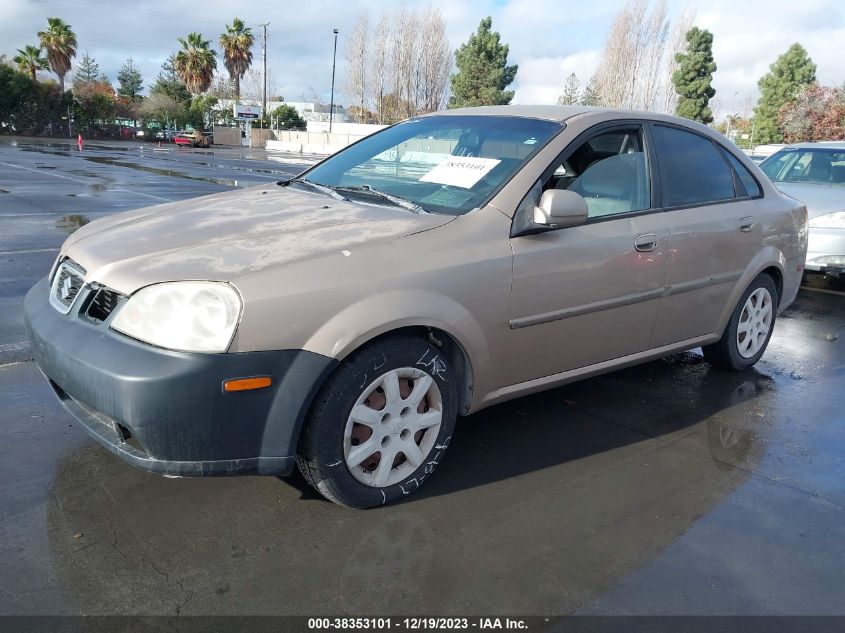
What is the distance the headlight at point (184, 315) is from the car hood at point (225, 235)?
0.16 feet

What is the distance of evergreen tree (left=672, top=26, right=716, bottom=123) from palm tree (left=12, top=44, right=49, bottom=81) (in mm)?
48154

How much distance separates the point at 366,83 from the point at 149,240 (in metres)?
56.8

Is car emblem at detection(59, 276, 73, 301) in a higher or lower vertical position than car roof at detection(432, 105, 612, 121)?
lower

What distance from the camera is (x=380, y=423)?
2.79 m

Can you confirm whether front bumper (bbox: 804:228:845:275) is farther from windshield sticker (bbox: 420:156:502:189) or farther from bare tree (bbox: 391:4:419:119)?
bare tree (bbox: 391:4:419:119)

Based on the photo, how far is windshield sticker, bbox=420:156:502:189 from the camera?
3.36 metres

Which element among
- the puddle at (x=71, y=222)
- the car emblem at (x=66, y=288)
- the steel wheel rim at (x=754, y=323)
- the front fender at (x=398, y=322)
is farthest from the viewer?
the puddle at (x=71, y=222)

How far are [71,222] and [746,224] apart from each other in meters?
8.92

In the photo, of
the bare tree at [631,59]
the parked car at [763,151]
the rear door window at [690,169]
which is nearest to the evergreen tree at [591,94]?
the bare tree at [631,59]

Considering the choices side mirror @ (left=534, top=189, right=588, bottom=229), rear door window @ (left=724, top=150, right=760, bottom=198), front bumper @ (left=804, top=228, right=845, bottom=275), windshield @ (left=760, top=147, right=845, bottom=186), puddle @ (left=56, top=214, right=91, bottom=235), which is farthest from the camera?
puddle @ (left=56, top=214, right=91, bottom=235)

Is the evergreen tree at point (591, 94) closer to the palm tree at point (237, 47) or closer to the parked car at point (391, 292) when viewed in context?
Answer: the palm tree at point (237, 47)

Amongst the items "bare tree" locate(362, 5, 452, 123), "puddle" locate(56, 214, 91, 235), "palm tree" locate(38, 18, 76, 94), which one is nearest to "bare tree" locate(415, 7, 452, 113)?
"bare tree" locate(362, 5, 452, 123)

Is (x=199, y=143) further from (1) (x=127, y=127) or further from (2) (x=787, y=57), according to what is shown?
(2) (x=787, y=57)

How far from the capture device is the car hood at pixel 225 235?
2576 mm
